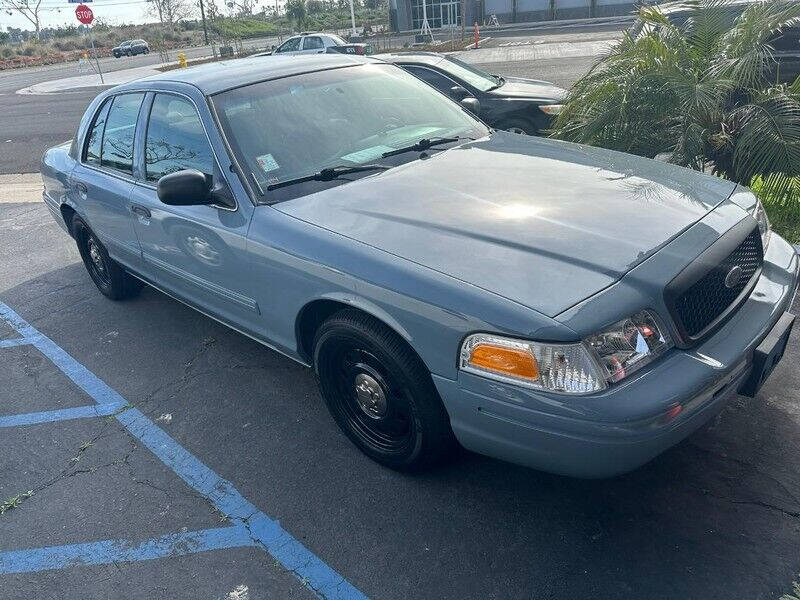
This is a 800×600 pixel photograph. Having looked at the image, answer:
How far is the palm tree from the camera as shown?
4879 millimetres

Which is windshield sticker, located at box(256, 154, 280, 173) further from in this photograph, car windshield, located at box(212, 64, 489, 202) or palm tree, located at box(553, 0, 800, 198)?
palm tree, located at box(553, 0, 800, 198)

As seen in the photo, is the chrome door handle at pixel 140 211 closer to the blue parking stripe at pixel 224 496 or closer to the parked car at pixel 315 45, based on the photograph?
the blue parking stripe at pixel 224 496

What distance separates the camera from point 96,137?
4785 millimetres

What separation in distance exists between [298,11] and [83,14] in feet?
99.2

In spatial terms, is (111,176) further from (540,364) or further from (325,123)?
(540,364)

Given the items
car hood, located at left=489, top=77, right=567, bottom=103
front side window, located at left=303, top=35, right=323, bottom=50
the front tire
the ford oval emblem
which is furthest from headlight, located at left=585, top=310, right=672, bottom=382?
front side window, located at left=303, top=35, right=323, bottom=50

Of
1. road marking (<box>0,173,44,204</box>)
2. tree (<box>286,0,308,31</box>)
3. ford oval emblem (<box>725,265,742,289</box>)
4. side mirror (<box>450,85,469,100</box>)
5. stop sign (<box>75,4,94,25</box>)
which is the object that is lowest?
road marking (<box>0,173,44,204</box>)

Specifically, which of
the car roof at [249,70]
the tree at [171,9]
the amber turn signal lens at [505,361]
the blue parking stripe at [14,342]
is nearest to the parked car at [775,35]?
the car roof at [249,70]

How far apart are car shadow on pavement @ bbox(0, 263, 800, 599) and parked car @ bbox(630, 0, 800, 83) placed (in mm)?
3313

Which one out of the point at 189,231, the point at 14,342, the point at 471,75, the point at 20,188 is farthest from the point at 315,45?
the point at 189,231

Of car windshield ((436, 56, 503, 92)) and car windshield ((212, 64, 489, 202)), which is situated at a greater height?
car windshield ((436, 56, 503, 92))

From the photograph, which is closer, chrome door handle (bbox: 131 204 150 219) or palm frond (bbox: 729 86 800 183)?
chrome door handle (bbox: 131 204 150 219)

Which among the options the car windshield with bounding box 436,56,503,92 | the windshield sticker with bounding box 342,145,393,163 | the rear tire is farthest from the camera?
the car windshield with bounding box 436,56,503,92

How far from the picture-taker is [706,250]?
8.38 ft
